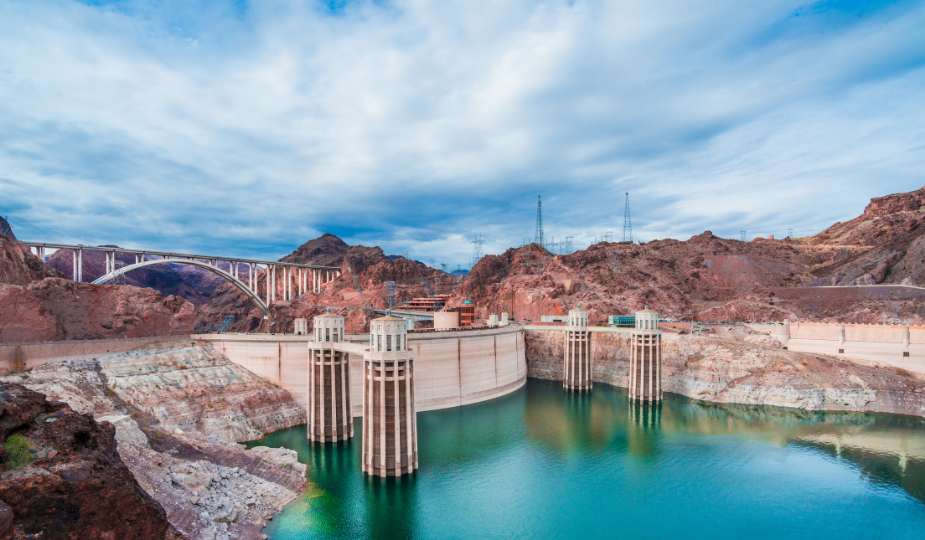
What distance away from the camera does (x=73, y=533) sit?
14.2m

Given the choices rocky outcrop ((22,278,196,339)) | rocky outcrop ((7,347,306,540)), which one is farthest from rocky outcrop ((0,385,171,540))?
rocky outcrop ((22,278,196,339))

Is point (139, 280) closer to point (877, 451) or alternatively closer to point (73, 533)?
point (73, 533)

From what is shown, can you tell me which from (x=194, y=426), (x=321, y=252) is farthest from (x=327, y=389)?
(x=321, y=252)

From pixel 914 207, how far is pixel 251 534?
17282 cm

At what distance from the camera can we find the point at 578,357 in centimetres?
7062

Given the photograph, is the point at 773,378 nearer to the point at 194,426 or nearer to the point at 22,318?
the point at 194,426

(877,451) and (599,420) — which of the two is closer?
(877,451)

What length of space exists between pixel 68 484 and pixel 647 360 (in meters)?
59.5

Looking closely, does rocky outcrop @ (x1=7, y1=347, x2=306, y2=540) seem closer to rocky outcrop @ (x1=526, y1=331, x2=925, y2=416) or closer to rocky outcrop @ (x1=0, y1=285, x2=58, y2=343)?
rocky outcrop @ (x1=0, y1=285, x2=58, y2=343)

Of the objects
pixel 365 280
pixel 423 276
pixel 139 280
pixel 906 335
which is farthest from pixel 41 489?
pixel 139 280

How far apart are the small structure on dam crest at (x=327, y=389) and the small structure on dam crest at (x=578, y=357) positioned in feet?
125

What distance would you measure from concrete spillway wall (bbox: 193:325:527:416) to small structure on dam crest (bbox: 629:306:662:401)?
18.0 meters

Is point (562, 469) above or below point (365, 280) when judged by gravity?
below

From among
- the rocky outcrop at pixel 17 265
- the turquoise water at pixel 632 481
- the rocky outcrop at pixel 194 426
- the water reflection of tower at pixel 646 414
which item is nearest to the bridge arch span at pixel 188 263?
the rocky outcrop at pixel 17 265
